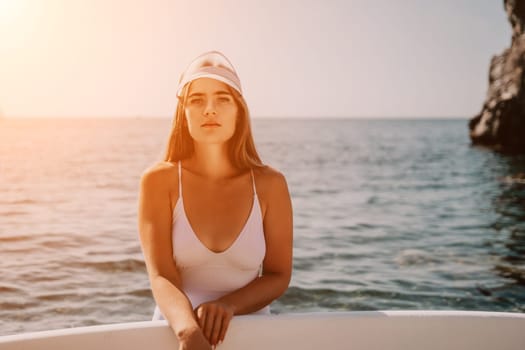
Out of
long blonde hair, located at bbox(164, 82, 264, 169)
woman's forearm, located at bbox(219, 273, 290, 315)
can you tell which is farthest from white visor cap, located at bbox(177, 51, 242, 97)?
woman's forearm, located at bbox(219, 273, 290, 315)

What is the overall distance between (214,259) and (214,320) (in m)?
0.31

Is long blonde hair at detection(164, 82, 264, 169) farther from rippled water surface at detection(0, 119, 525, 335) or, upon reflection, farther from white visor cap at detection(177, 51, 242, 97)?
rippled water surface at detection(0, 119, 525, 335)

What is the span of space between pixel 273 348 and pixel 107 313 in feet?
14.9

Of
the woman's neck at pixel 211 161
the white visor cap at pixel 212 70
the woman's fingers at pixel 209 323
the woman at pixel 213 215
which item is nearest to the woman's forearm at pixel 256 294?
the woman at pixel 213 215

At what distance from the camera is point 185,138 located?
2541 millimetres

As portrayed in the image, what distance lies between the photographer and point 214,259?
7.52ft

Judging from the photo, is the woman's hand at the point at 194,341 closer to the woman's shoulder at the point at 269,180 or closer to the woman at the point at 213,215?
the woman at the point at 213,215

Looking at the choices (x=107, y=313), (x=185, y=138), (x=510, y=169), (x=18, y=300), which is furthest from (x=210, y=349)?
(x=510, y=169)

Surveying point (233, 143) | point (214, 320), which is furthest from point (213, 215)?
point (214, 320)

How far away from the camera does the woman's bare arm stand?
2155mm

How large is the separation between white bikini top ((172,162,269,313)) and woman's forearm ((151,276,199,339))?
0.46ft

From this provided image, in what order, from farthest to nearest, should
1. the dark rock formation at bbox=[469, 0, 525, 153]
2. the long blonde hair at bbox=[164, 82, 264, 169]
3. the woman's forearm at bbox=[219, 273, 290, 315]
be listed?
the dark rock formation at bbox=[469, 0, 525, 153] → the long blonde hair at bbox=[164, 82, 264, 169] → the woman's forearm at bbox=[219, 273, 290, 315]

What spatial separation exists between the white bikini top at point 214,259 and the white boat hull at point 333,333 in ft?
0.75

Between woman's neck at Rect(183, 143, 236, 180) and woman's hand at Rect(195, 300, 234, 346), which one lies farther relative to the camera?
woman's neck at Rect(183, 143, 236, 180)
